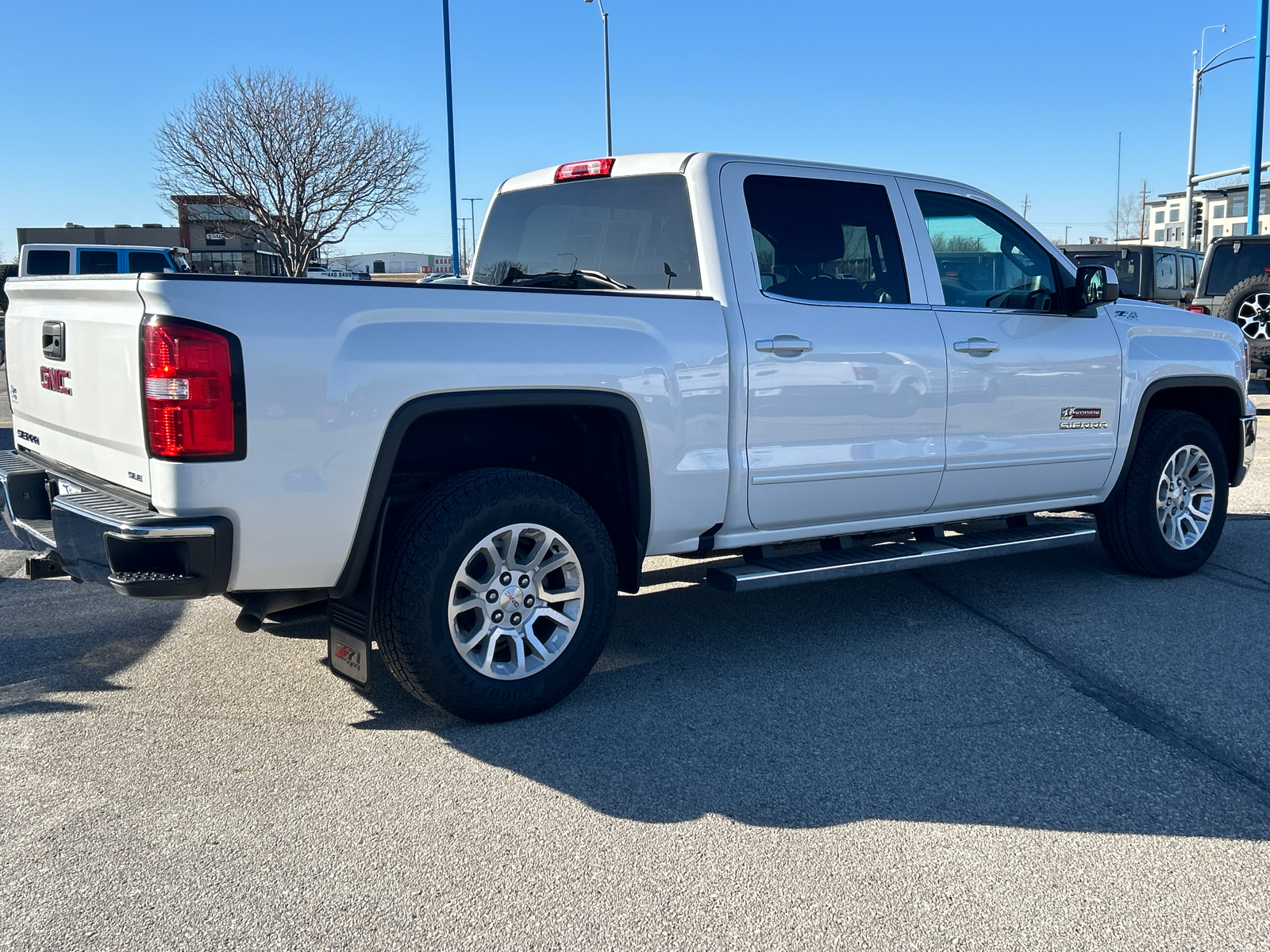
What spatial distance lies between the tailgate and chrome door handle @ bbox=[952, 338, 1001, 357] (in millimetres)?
3283

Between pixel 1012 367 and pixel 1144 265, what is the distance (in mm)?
15072

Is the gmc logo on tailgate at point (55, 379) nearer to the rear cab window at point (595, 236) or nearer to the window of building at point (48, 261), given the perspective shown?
the rear cab window at point (595, 236)

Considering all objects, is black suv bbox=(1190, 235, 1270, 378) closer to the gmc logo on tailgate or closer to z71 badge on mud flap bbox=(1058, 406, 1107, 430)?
z71 badge on mud flap bbox=(1058, 406, 1107, 430)

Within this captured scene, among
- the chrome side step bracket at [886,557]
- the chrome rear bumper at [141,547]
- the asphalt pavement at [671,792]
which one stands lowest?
the asphalt pavement at [671,792]

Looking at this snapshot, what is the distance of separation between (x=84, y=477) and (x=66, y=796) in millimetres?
1050

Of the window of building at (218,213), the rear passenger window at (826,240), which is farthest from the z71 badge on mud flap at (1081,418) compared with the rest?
the window of building at (218,213)

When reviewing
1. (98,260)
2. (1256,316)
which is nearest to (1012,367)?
(1256,316)

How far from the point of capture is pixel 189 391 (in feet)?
10.5

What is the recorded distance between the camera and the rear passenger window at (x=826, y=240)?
4.61 metres

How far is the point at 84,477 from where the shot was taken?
3775mm

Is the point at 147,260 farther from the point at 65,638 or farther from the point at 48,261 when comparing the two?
the point at 65,638

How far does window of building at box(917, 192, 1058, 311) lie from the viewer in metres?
5.14

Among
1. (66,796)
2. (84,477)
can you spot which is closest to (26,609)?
(84,477)

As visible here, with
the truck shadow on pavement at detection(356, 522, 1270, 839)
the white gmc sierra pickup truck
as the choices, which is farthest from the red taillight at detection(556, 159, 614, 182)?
the truck shadow on pavement at detection(356, 522, 1270, 839)
